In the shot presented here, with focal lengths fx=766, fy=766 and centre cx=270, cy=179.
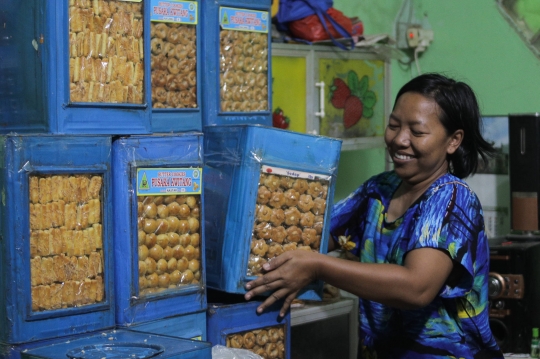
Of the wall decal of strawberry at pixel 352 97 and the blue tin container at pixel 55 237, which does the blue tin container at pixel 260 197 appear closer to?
the blue tin container at pixel 55 237

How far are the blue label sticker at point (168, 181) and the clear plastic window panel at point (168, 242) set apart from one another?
0.05 feet

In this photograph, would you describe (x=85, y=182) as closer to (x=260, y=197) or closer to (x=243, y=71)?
(x=260, y=197)

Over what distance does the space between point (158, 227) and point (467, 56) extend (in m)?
2.71

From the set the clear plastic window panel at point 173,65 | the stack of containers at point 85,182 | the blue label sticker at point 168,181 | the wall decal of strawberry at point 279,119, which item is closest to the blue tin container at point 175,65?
the clear plastic window panel at point 173,65

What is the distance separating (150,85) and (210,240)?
0.44 m

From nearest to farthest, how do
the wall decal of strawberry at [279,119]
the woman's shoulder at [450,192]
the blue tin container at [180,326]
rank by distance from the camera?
the blue tin container at [180,326]
the woman's shoulder at [450,192]
the wall decal of strawberry at [279,119]

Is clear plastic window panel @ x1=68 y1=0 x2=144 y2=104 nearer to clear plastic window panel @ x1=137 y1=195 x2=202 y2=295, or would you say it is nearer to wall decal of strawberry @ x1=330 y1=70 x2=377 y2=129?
clear plastic window panel @ x1=137 y1=195 x2=202 y2=295

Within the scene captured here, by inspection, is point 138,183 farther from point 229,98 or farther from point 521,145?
point 521,145

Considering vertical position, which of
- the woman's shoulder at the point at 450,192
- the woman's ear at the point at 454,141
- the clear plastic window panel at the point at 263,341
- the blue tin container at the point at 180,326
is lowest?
the clear plastic window panel at the point at 263,341

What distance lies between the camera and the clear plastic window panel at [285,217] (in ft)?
6.45

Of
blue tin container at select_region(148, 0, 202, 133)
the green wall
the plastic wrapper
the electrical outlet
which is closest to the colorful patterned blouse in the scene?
the plastic wrapper

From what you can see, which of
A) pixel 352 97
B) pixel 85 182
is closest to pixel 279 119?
pixel 352 97

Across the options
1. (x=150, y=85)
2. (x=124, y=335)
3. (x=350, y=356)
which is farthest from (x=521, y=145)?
(x=124, y=335)

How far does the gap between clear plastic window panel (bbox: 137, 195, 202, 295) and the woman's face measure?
0.54 metres
